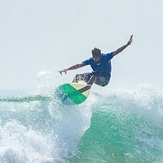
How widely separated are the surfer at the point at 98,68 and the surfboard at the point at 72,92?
27 centimetres

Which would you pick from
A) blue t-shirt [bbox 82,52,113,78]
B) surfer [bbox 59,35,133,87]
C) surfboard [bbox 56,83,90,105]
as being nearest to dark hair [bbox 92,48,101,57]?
surfer [bbox 59,35,133,87]

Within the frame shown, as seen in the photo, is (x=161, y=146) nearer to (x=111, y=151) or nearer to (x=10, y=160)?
(x=111, y=151)

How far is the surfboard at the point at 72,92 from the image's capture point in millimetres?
13227

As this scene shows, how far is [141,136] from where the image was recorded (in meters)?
14.1

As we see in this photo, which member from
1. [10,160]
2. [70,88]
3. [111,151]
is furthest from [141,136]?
[10,160]

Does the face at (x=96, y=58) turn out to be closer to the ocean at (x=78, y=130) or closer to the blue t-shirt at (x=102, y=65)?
the blue t-shirt at (x=102, y=65)

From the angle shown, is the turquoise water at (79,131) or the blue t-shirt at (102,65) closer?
the turquoise water at (79,131)

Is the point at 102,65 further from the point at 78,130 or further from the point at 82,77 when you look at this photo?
the point at 78,130

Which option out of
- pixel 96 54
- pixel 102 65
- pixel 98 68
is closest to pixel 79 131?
pixel 98 68

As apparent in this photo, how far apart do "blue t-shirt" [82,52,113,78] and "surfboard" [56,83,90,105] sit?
2.25 feet

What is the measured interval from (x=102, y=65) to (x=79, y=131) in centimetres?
226

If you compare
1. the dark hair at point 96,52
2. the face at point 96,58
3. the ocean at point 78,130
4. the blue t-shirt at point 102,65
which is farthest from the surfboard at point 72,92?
the dark hair at point 96,52

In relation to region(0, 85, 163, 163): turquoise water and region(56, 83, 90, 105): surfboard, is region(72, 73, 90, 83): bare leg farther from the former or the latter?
region(0, 85, 163, 163): turquoise water

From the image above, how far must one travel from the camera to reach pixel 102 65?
13109mm
